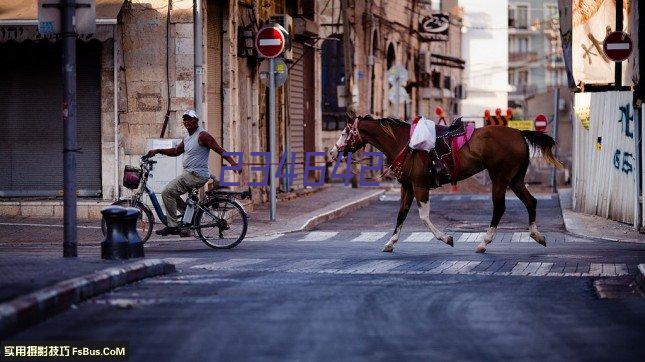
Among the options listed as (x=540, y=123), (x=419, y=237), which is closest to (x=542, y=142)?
(x=419, y=237)

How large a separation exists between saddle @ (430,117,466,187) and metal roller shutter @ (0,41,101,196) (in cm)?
749

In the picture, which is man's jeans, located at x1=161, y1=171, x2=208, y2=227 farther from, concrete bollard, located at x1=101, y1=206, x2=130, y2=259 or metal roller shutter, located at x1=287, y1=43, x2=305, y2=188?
metal roller shutter, located at x1=287, y1=43, x2=305, y2=188

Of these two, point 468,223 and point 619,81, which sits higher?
point 619,81

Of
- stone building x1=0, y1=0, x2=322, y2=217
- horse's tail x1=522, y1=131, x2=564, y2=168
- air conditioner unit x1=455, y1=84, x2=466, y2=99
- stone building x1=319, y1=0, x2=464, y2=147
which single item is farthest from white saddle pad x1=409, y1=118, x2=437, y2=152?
air conditioner unit x1=455, y1=84, x2=466, y2=99

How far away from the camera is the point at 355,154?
19.2 metres

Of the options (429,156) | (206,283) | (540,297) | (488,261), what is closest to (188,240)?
(429,156)

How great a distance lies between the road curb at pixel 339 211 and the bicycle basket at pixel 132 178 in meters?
4.42

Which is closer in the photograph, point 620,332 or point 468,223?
point 620,332

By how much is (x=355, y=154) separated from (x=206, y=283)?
7.19 metres

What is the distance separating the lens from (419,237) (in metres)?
20.9

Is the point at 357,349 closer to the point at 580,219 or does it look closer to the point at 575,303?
the point at 575,303

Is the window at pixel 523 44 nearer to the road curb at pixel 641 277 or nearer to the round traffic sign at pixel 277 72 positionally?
Answer: the round traffic sign at pixel 277 72

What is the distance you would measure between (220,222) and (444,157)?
2989 mm

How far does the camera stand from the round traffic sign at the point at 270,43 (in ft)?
76.3
